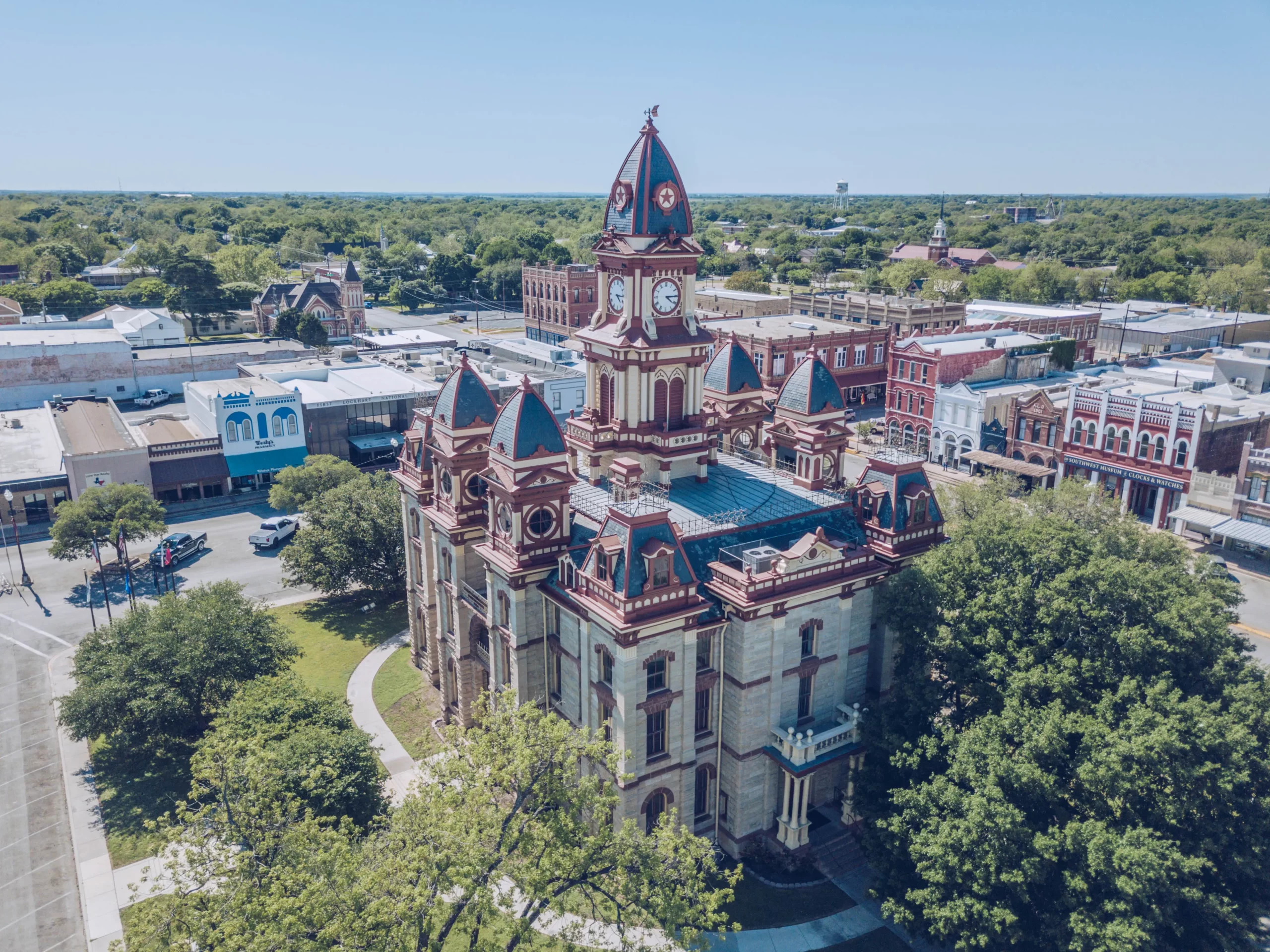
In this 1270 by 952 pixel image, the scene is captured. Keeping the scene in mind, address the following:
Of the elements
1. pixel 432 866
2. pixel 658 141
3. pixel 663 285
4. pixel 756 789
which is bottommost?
pixel 756 789

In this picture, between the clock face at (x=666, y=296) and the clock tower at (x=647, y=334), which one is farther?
the clock face at (x=666, y=296)

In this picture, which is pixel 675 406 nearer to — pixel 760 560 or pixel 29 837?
pixel 760 560

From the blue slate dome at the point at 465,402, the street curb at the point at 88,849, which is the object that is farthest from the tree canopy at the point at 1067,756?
the street curb at the point at 88,849

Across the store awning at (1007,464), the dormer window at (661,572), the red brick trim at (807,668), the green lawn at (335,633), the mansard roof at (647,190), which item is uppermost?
the mansard roof at (647,190)

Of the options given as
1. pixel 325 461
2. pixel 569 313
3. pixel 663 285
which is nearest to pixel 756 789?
pixel 663 285

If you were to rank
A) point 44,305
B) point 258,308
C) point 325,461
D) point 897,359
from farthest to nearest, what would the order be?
point 258,308 < point 44,305 < point 897,359 < point 325,461

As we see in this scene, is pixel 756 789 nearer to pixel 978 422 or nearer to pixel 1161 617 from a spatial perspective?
pixel 1161 617

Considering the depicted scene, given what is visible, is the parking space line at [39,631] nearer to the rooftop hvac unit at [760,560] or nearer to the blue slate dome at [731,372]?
the blue slate dome at [731,372]
